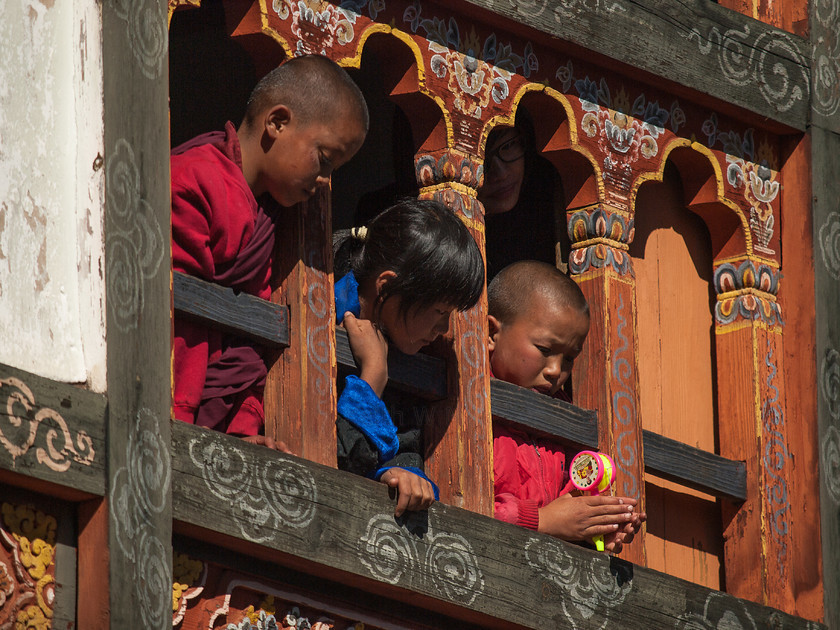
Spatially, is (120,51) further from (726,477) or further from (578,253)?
(726,477)

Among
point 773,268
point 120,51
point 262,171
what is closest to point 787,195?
point 773,268

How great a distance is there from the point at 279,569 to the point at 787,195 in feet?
9.34

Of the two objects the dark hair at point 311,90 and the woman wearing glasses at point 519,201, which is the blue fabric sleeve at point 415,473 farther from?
the woman wearing glasses at point 519,201

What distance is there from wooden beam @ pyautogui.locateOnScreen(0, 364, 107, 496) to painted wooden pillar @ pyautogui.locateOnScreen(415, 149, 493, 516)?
4.81 feet

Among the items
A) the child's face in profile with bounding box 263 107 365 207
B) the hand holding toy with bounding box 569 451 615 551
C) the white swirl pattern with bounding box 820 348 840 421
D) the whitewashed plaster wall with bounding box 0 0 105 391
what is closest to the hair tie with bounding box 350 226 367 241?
the child's face in profile with bounding box 263 107 365 207

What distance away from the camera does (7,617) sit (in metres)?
5.48

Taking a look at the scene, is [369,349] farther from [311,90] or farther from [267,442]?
[311,90]

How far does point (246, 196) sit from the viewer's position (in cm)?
643

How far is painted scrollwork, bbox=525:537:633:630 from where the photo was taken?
675 cm

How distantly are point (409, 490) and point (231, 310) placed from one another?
2.36ft

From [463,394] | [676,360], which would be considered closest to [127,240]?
[463,394]

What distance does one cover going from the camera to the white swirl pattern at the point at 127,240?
19.2 feet

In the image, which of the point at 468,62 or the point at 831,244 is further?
the point at 831,244

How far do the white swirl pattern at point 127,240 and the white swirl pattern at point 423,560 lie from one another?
97 centimetres
